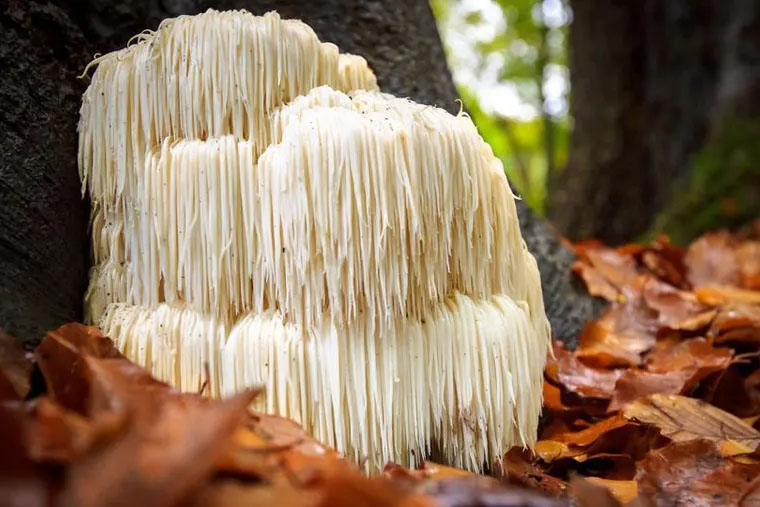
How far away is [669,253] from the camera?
404 centimetres

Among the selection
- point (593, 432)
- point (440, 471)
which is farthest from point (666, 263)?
point (440, 471)

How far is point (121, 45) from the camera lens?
7.17 feet

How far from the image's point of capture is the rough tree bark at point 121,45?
5.74 ft

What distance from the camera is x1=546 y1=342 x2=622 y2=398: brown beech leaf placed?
2443 millimetres

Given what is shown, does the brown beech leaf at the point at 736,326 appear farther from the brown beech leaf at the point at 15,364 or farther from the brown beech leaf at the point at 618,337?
the brown beech leaf at the point at 15,364

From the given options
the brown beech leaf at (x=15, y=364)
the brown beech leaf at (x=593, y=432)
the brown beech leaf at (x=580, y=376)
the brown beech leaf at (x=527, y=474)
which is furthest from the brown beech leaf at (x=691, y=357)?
the brown beech leaf at (x=15, y=364)

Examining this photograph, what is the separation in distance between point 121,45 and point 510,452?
6.24 ft

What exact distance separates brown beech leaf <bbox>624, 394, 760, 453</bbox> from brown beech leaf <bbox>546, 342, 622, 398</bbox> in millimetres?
245

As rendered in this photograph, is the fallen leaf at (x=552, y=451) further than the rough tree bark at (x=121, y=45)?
Yes

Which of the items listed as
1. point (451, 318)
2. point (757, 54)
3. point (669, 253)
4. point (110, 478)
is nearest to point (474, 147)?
point (451, 318)

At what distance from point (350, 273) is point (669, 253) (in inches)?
125

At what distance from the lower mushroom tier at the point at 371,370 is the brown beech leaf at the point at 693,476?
0.39 meters

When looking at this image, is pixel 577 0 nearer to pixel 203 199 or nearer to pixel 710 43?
pixel 710 43

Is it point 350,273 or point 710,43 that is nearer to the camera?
point 350,273
